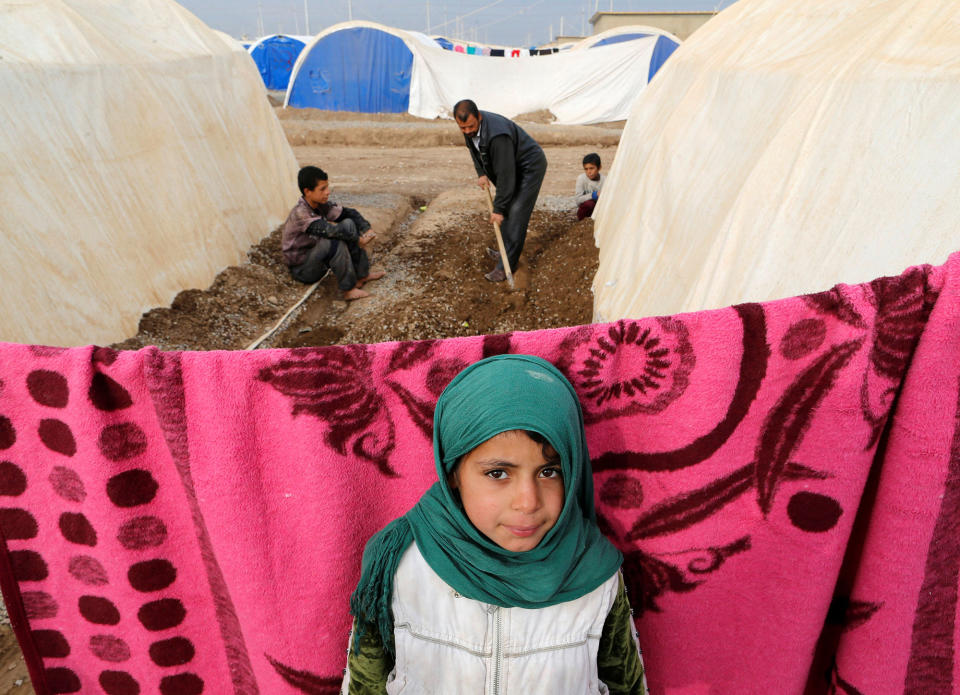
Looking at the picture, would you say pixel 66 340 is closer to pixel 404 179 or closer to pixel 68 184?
pixel 68 184

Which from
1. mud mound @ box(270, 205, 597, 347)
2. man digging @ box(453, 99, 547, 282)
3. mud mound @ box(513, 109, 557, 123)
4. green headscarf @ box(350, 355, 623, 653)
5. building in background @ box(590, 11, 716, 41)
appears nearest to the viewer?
green headscarf @ box(350, 355, 623, 653)

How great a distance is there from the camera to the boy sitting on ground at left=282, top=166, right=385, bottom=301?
510 cm

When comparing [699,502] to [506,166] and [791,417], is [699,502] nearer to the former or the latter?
[791,417]

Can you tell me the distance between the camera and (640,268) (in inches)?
141

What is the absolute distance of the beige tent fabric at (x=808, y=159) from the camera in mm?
1491

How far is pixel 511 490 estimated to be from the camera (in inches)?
37.5

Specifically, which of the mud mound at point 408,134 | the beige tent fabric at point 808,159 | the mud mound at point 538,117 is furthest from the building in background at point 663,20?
the beige tent fabric at point 808,159

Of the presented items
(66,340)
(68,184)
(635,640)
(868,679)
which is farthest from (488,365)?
(68,184)

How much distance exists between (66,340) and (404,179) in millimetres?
7568

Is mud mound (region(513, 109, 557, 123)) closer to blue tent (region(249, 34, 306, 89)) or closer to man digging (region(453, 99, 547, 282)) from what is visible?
blue tent (region(249, 34, 306, 89))

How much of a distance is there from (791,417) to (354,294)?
4.70m

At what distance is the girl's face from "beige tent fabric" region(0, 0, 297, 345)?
3.42 metres

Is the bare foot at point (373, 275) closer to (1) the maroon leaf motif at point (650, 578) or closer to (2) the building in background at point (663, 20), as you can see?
(1) the maroon leaf motif at point (650, 578)

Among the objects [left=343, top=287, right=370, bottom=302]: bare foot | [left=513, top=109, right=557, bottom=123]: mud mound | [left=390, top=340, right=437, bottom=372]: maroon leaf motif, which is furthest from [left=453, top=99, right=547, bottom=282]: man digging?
[left=513, top=109, right=557, bottom=123]: mud mound
